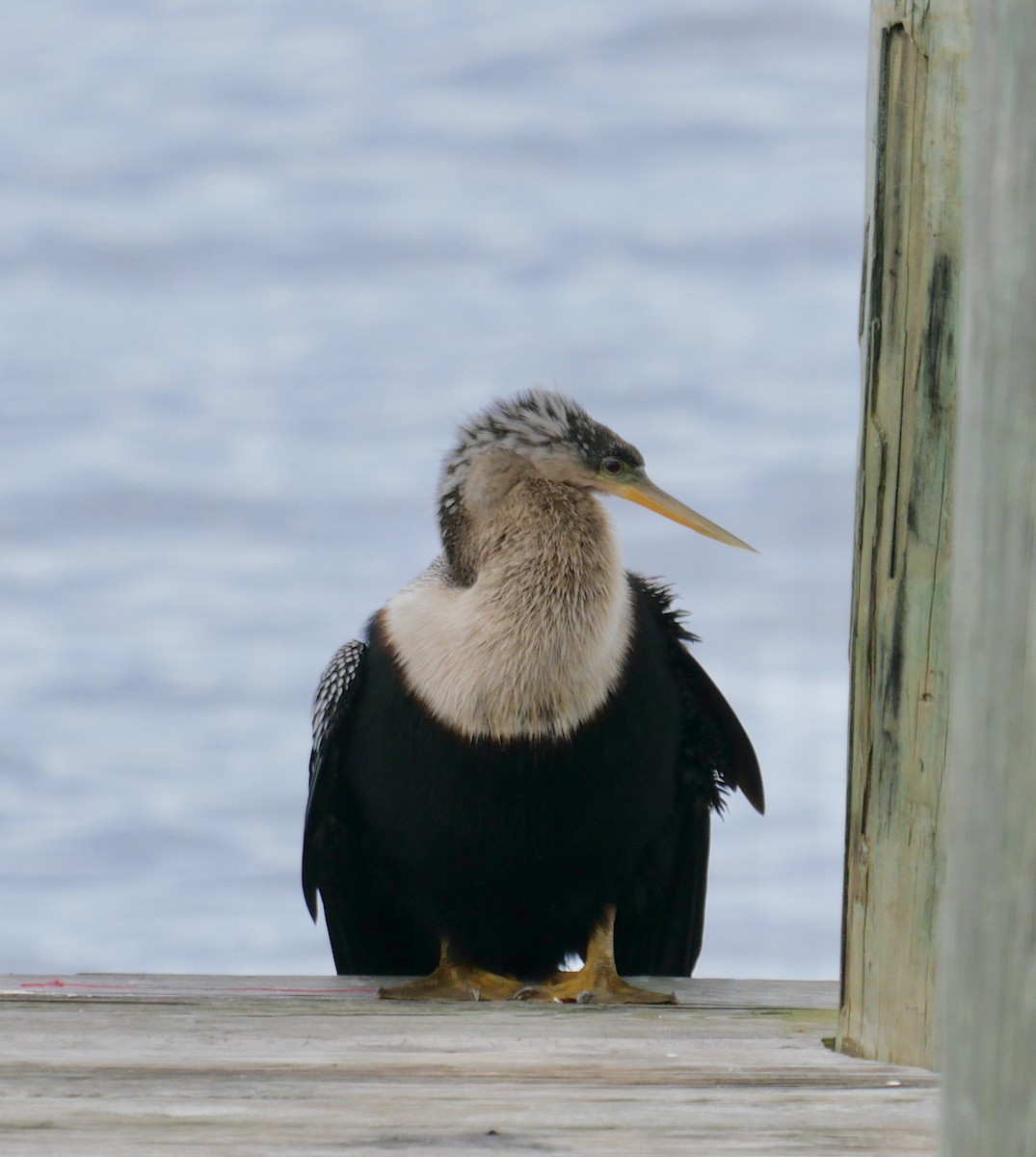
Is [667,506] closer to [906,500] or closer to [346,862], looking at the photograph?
[346,862]

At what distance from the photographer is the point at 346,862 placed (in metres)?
4.02

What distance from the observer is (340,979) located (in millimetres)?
3637

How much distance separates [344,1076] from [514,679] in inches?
47.5

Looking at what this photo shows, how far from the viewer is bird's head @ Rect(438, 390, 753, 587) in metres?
3.77

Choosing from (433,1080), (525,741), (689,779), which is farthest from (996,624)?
(689,779)

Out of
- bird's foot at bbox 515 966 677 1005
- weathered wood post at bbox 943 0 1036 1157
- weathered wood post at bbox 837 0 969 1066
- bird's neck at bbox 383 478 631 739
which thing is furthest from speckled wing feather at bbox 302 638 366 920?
weathered wood post at bbox 943 0 1036 1157

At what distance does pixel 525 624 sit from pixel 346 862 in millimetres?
828

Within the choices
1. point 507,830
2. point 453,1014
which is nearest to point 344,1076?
point 453,1014

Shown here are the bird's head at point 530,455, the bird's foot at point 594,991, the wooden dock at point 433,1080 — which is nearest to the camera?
the wooden dock at point 433,1080

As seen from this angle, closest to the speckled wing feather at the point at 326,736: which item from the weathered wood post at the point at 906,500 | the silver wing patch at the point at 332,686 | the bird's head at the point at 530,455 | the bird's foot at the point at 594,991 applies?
the silver wing patch at the point at 332,686

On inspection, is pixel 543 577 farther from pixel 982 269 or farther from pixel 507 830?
pixel 982 269

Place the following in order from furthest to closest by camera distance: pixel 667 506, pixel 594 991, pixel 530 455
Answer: pixel 667 506 < pixel 530 455 < pixel 594 991

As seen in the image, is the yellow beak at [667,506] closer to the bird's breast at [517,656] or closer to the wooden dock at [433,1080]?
the bird's breast at [517,656]

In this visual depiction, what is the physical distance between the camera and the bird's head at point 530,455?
3770 mm
